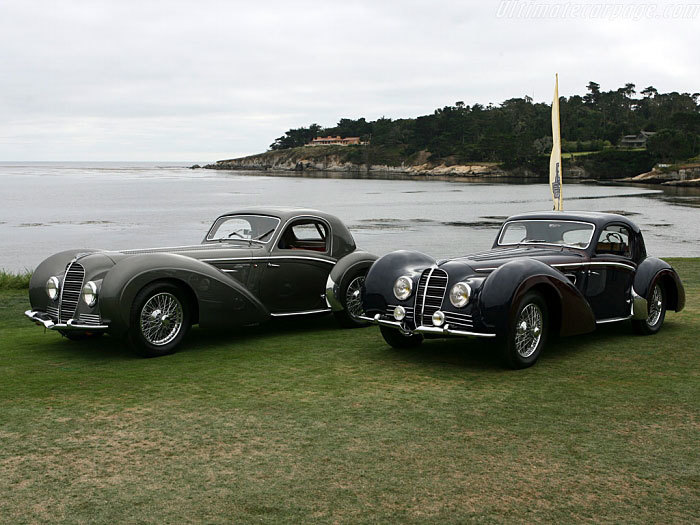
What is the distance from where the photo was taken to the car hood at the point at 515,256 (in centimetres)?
796

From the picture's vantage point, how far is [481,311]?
727cm

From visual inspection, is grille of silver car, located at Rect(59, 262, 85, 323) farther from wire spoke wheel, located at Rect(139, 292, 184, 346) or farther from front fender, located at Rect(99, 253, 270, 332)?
wire spoke wheel, located at Rect(139, 292, 184, 346)

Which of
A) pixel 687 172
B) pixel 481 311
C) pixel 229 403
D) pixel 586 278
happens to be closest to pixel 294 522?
pixel 229 403

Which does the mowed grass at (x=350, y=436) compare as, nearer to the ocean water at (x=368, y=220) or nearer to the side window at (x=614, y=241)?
the side window at (x=614, y=241)

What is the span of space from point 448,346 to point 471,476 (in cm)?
429

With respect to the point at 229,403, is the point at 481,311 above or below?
above

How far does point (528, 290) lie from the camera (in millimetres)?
7586

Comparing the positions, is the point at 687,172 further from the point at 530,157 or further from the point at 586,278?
the point at 586,278

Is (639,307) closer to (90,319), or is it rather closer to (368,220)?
(90,319)

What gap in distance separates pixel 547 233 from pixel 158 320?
197 inches

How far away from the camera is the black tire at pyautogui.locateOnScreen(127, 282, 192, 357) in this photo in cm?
814

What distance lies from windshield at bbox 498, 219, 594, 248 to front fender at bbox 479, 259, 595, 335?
3.75ft

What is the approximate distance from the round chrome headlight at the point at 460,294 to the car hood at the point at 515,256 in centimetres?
43

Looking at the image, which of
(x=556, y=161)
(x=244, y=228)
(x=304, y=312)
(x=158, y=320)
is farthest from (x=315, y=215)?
(x=556, y=161)
